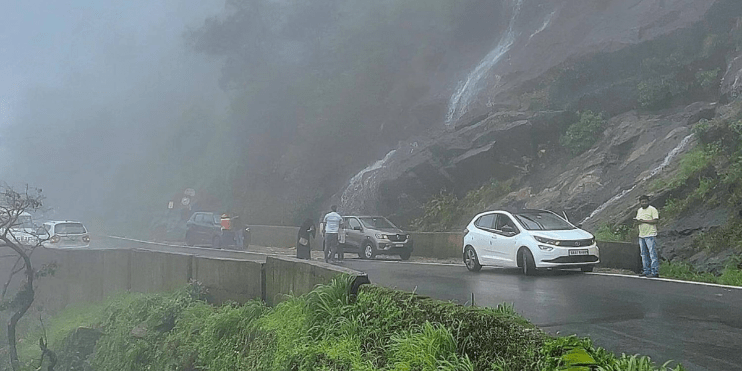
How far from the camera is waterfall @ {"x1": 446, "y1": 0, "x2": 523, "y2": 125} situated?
41.4 m

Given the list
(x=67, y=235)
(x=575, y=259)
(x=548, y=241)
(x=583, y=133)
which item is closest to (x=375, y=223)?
(x=583, y=133)

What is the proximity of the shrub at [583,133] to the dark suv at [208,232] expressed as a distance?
1567 cm

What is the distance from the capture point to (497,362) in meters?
5.94

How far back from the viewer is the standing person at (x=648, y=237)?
1497 cm

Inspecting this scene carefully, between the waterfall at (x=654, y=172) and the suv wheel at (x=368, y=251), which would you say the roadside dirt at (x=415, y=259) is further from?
the waterfall at (x=654, y=172)

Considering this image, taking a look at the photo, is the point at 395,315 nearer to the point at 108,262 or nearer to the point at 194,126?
the point at 108,262

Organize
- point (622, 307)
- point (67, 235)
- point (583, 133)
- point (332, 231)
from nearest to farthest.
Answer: point (622, 307)
point (332, 231)
point (583, 133)
point (67, 235)

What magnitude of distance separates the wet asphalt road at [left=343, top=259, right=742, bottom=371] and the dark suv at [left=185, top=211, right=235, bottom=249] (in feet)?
56.9

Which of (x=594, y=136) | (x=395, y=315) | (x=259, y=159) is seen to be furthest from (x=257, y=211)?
(x=395, y=315)

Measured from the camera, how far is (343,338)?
8.36 meters

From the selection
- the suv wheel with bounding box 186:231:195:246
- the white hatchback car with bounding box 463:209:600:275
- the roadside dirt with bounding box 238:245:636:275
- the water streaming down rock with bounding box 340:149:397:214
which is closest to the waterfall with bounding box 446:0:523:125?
the water streaming down rock with bounding box 340:149:397:214

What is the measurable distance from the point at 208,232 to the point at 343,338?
28169 mm

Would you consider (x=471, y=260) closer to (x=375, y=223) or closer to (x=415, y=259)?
(x=415, y=259)

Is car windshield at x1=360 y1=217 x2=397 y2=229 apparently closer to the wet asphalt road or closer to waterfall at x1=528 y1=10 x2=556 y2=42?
the wet asphalt road
